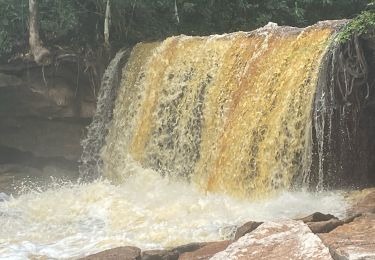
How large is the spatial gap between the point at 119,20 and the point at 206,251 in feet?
22.3

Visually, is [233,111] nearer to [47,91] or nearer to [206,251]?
[206,251]

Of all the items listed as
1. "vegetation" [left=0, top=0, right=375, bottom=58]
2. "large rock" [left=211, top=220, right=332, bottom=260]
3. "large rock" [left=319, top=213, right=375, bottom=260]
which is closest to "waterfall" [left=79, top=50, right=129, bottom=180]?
"vegetation" [left=0, top=0, right=375, bottom=58]

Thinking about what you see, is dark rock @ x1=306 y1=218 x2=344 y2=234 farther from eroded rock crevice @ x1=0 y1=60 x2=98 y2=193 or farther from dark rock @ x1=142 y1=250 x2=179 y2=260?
eroded rock crevice @ x1=0 y1=60 x2=98 y2=193

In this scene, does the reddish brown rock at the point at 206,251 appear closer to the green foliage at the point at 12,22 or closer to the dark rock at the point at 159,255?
the dark rock at the point at 159,255

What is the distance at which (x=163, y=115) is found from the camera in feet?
28.9

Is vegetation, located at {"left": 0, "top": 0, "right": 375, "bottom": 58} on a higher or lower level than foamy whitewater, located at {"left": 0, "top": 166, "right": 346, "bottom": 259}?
higher

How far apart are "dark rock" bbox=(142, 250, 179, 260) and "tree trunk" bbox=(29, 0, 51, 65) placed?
6.27 meters

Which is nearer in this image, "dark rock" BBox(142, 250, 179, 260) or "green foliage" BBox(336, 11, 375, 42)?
"dark rock" BBox(142, 250, 179, 260)

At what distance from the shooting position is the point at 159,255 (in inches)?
201

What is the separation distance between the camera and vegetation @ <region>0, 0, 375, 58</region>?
1067 centimetres

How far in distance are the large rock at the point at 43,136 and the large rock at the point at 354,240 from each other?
297 inches

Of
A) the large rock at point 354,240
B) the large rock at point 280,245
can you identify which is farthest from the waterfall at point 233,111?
the large rock at point 280,245

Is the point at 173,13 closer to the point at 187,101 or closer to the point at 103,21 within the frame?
the point at 103,21

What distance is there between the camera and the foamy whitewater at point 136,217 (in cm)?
588
